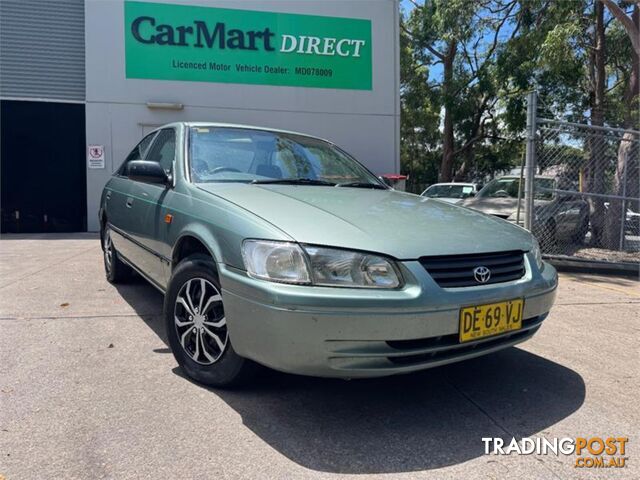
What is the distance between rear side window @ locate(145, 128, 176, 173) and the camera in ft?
12.6

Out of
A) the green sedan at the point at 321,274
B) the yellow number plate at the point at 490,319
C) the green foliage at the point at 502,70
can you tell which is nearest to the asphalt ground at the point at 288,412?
the green sedan at the point at 321,274

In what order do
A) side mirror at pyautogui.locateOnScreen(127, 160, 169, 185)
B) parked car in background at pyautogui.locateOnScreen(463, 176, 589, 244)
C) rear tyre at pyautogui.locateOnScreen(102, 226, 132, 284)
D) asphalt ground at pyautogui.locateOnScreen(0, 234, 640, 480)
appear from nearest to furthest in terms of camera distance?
1. asphalt ground at pyautogui.locateOnScreen(0, 234, 640, 480)
2. side mirror at pyautogui.locateOnScreen(127, 160, 169, 185)
3. rear tyre at pyautogui.locateOnScreen(102, 226, 132, 284)
4. parked car in background at pyautogui.locateOnScreen(463, 176, 589, 244)

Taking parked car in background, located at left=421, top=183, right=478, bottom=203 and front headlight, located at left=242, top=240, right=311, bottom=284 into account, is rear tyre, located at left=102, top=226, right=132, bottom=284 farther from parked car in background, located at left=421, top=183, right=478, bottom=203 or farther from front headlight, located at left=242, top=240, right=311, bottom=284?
parked car in background, located at left=421, top=183, right=478, bottom=203

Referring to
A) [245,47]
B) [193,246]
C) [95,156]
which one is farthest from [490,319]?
[245,47]

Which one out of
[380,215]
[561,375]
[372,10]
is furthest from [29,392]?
[372,10]

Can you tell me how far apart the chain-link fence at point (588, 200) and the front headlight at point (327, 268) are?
5.52 meters

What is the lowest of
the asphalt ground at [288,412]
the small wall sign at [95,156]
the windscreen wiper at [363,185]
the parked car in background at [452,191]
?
the asphalt ground at [288,412]

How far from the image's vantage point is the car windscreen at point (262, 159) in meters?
3.48

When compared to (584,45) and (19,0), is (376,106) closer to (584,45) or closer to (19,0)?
(584,45)

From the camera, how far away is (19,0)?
11.1 m

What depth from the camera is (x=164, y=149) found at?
4.12 m

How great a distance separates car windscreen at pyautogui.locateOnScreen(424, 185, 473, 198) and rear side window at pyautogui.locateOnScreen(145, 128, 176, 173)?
35.4ft

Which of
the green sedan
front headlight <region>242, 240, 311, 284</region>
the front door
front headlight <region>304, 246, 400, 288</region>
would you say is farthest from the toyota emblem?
the front door

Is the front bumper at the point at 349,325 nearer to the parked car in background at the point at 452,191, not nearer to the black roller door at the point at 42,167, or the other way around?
the black roller door at the point at 42,167
